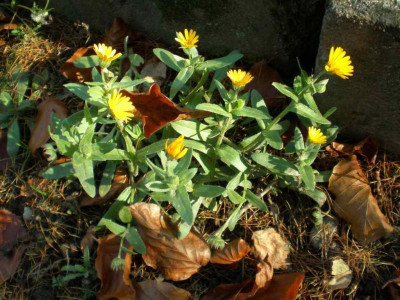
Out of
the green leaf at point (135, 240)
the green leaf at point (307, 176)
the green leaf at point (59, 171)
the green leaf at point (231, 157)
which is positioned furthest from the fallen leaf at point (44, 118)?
the green leaf at point (307, 176)

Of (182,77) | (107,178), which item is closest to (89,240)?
(107,178)

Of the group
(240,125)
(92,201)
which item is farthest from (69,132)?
(240,125)

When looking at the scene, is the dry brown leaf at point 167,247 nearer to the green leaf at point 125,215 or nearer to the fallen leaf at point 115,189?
the green leaf at point 125,215

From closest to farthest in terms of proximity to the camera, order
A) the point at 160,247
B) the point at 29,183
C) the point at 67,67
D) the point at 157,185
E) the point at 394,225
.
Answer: the point at 157,185 → the point at 160,247 → the point at 394,225 → the point at 29,183 → the point at 67,67

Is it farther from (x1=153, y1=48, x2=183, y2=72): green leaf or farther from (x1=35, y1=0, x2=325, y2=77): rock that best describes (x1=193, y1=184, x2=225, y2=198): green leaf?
(x1=35, y1=0, x2=325, y2=77): rock

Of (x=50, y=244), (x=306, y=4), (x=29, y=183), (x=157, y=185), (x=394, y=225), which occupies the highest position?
(x=306, y=4)

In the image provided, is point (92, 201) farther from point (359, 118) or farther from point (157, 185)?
point (359, 118)
